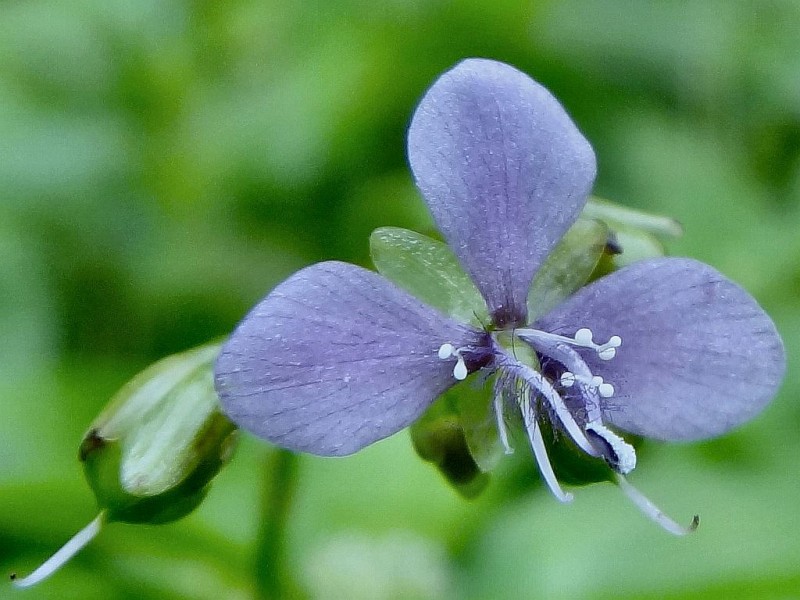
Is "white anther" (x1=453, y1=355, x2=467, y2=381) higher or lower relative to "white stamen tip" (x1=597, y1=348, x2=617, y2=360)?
higher

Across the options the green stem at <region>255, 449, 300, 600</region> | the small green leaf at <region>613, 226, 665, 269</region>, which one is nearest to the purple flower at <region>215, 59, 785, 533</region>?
the small green leaf at <region>613, 226, 665, 269</region>

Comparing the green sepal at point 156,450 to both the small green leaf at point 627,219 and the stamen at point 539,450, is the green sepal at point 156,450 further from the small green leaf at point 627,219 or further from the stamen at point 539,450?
the small green leaf at point 627,219

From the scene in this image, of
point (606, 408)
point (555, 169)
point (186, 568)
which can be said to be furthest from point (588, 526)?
point (555, 169)

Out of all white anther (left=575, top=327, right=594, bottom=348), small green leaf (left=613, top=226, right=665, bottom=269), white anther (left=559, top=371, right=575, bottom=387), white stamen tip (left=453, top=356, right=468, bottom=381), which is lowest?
small green leaf (left=613, top=226, right=665, bottom=269)

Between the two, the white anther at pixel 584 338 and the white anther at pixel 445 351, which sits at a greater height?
the white anther at pixel 445 351

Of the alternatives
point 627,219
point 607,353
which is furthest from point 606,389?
point 627,219

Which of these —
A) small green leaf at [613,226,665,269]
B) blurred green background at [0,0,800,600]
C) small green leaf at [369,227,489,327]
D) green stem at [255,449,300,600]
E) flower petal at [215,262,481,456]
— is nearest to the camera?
flower petal at [215,262,481,456]

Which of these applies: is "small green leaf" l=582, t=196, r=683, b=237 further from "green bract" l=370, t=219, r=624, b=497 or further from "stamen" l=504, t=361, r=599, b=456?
"stamen" l=504, t=361, r=599, b=456

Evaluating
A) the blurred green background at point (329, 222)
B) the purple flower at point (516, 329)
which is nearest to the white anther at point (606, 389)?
the purple flower at point (516, 329)
